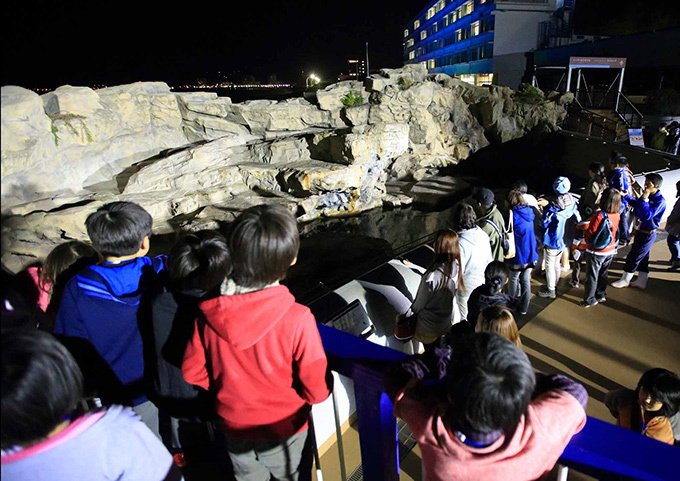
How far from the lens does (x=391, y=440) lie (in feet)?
4.96

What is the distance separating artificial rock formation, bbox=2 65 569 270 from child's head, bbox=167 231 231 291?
955 cm

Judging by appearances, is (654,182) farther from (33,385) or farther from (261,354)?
(33,385)

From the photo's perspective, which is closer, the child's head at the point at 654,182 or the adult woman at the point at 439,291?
the adult woman at the point at 439,291

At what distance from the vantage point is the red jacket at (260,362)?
50.4 inches

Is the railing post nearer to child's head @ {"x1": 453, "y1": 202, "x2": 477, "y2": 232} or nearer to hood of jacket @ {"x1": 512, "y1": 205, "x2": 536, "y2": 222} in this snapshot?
child's head @ {"x1": 453, "y1": 202, "x2": 477, "y2": 232}

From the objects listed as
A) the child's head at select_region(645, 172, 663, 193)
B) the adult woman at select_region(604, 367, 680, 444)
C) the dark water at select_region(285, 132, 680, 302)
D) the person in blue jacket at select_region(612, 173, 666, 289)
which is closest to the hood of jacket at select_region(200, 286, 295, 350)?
the adult woman at select_region(604, 367, 680, 444)

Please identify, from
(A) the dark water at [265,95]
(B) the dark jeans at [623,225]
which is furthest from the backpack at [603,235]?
(A) the dark water at [265,95]

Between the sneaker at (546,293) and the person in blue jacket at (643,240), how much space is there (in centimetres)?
69

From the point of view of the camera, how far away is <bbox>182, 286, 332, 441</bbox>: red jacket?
128 cm

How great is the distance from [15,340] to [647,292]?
487cm

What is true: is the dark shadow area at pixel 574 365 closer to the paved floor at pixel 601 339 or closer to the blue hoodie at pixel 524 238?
the paved floor at pixel 601 339

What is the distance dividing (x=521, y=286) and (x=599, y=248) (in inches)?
29.3

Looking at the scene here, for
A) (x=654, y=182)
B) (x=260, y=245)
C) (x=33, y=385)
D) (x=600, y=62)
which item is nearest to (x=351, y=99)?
(x=600, y=62)

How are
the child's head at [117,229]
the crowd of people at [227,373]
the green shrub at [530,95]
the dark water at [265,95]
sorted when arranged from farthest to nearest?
the dark water at [265,95] → the green shrub at [530,95] → the child's head at [117,229] → the crowd of people at [227,373]
